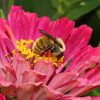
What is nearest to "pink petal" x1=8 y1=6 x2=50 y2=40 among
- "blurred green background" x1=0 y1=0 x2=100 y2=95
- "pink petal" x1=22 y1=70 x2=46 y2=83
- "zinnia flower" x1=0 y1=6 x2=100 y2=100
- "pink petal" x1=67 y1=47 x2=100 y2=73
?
"zinnia flower" x1=0 y1=6 x2=100 y2=100

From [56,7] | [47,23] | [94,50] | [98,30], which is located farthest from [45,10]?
[94,50]

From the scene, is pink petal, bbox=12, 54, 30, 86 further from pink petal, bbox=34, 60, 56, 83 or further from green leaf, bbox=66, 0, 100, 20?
green leaf, bbox=66, 0, 100, 20

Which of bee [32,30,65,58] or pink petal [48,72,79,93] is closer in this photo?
pink petal [48,72,79,93]

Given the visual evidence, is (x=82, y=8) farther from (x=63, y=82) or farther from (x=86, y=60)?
(x=63, y=82)

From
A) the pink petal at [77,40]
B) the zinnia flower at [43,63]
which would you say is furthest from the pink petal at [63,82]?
the pink petal at [77,40]

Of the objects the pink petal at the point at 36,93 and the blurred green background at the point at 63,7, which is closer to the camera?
the pink petal at the point at 36,93

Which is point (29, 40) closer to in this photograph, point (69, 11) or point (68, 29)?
point (68, 29)

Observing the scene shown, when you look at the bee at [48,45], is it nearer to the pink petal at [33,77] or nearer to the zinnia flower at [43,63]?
the zinnia flower at [43,63]
